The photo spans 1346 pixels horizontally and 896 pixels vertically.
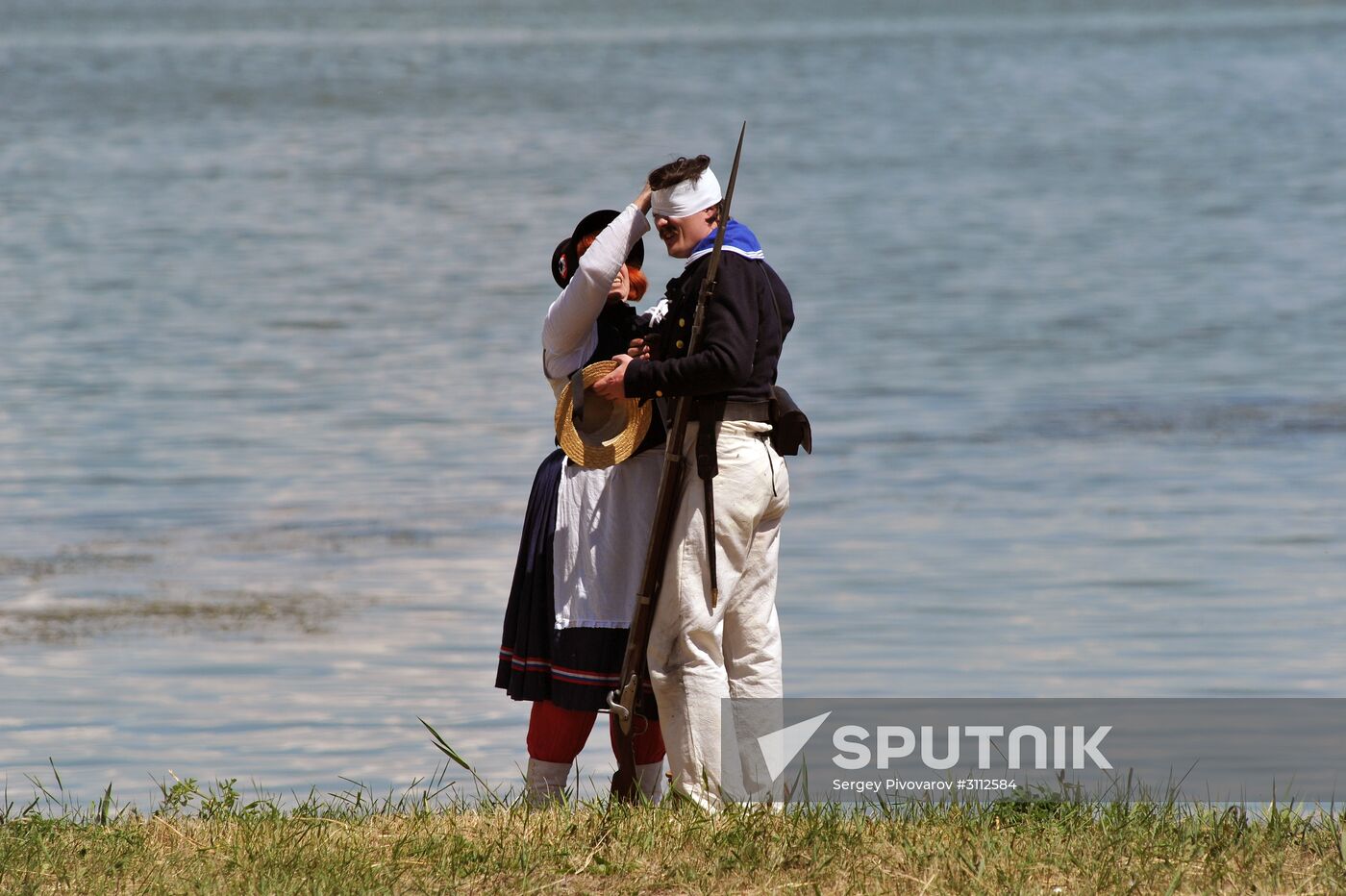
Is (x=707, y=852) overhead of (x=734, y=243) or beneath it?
beneath

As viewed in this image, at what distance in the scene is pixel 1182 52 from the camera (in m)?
53.3

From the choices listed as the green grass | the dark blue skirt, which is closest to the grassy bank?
the green grass

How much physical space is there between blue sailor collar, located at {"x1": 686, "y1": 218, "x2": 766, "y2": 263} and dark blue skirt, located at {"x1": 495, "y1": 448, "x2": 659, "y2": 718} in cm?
76

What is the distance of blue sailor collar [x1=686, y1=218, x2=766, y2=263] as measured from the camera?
551 centimetres

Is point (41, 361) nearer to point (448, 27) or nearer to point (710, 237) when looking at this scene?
point (710, 237)

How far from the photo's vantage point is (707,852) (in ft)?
16.3

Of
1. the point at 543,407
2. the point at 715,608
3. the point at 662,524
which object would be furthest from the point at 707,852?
the point at 543,407

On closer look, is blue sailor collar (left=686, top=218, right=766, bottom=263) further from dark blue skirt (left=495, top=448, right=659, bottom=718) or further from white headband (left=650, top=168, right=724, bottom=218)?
dark blue skirt (left=495, top=448, right=659, bottom=718)

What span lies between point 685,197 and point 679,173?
78mm

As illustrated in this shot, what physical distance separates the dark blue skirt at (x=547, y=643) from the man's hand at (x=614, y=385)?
0.34 metres

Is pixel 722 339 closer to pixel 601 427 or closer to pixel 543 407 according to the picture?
pixel 601 427

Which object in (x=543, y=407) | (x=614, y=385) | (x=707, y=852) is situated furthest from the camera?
(x=543, y=407)

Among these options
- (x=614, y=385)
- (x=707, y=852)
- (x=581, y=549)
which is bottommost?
(x=707, y=852)

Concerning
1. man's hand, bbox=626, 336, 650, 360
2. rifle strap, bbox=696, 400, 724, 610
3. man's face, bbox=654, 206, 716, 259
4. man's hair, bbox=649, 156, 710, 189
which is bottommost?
rifle strap, bbox=696, 400, 724, 610
